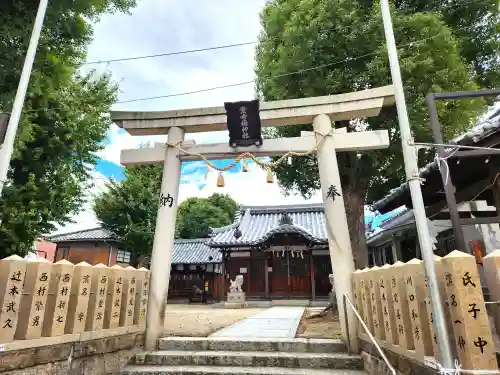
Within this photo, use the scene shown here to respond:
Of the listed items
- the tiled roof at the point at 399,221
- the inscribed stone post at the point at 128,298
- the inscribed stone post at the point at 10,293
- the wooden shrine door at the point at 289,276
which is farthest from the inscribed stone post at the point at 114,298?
the wooden shrine door at the point at 289,276

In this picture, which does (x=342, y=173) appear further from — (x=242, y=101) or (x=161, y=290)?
(x=161, y=290)

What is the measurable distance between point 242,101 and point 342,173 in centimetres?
468

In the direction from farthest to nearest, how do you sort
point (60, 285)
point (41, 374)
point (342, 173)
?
point (342, 173) → point (60, 285) → point (41, 374)

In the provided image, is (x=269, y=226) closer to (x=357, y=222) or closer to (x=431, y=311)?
(x=357, y=222)

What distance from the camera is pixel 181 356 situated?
5.36 meters

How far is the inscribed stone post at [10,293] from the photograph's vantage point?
3.79 m

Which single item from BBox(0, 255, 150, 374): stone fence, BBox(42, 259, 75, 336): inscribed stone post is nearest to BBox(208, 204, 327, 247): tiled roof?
BBox(0, 255, 150, 374): stone fence

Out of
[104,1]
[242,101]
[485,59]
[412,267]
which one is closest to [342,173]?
[242,101]

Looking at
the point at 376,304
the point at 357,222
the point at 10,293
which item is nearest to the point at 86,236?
the point at 357,222

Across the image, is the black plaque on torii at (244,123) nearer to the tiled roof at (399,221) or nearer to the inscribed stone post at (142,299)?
the inscribed stone post at (142,299)

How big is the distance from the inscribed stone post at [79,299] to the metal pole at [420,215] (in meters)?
4.51

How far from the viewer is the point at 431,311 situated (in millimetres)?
3064

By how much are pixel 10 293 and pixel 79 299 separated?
3.20 feet

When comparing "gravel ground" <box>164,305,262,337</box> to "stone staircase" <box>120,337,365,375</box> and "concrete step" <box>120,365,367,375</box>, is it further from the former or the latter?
"concrete step" <box>120,365,367,375</box>
